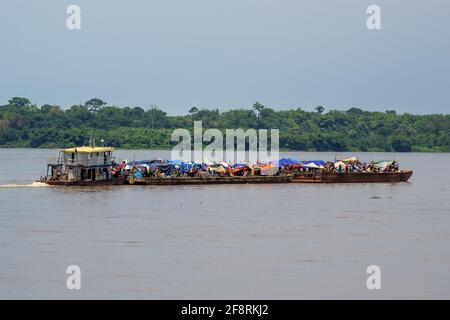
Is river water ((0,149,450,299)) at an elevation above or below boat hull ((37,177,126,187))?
below

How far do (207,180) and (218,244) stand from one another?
36.2 meters

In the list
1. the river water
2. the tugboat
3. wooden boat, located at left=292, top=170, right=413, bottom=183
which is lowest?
the river water

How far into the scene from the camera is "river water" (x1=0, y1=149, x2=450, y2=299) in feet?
104

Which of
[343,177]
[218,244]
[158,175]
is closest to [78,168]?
[158,175]

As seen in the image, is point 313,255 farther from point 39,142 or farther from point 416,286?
Answer: point 39,142

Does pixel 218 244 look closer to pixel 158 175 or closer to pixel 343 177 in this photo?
pixel 158 175

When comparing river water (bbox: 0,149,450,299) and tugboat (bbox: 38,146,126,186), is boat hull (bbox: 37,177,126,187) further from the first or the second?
river water (bbox: 0,149,450,299)

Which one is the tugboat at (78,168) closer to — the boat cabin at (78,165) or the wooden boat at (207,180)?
the boat cabin at (78,165)

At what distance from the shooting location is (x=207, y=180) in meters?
77.4

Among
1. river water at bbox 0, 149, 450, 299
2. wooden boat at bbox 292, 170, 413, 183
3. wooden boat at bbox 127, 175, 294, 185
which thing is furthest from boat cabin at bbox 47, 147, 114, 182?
wooden boat at bbox 292, 170, 413, 183

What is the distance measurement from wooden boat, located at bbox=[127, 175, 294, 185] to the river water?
19.4 feet

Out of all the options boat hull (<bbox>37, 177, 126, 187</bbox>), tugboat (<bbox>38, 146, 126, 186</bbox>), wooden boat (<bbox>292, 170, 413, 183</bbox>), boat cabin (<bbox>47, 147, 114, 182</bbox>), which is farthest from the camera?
wooden boat (<bbox>292, 170, 413, 183</bbox>)
